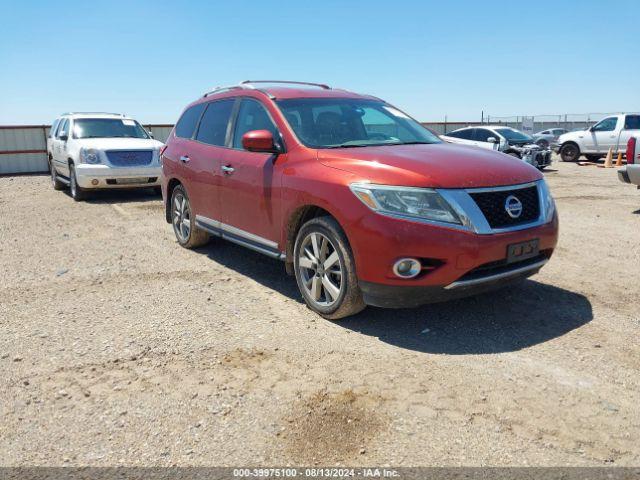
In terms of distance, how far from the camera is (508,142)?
16.7 m

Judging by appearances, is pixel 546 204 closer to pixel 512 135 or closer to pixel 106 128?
pixel 106 128

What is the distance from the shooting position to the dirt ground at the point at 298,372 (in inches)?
105

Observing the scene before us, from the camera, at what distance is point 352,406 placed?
3018 millimetres

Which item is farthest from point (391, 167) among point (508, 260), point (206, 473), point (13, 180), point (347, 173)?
point (13, 180)

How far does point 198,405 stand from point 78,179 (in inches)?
362

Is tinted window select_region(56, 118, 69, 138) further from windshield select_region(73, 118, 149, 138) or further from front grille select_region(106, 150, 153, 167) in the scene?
front grille select_region(106, 150, 153, 167)

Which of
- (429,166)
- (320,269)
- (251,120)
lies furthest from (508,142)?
(320,269)

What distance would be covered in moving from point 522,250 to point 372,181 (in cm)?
122

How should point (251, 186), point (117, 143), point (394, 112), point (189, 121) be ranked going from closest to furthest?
point (251, 186)
point (394, 112)
point (189, 121)
point (117, 143)

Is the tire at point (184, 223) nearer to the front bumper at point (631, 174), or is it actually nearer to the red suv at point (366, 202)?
the red suv at point (366, 202)

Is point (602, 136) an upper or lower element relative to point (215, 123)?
lower

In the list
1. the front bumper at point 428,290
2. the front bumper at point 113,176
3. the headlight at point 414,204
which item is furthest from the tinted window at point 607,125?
the headlight at point 414,204

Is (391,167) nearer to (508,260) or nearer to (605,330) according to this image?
(508,260)

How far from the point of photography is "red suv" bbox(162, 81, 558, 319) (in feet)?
12.1
